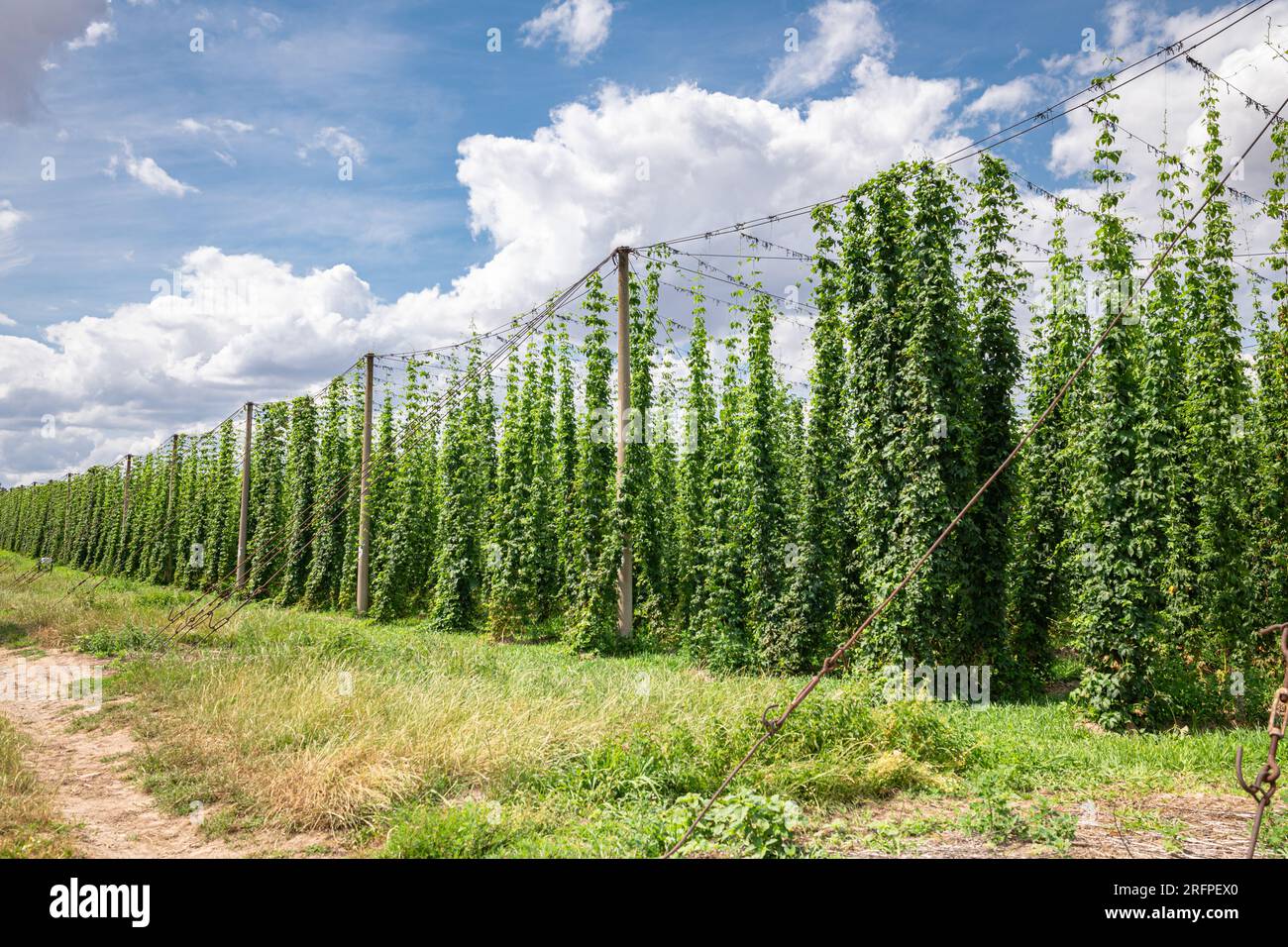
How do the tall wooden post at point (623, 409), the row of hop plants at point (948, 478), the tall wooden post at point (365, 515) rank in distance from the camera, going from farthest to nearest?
the tall wooden post at point (365, 515)
the tall wooden post at point (623, 409)
the row of hop plants at point (948, 478)

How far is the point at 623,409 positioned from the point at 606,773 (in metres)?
8.95

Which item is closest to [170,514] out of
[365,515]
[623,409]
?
[365,515]

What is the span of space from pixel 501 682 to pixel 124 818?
431 cm

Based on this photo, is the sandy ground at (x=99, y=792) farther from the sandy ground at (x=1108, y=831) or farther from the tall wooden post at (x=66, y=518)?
the tall wooden post at (x=66, y=518)

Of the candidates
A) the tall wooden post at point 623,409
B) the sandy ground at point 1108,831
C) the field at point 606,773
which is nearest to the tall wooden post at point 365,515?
the tall wooden post at point 623,409

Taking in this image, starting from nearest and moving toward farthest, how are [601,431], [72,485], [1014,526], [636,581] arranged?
[1014,526]
[601,431]
[636,581]
[72,485]

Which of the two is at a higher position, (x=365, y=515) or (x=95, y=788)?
(x=365, y=515)

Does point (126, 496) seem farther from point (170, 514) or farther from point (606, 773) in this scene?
point (606, 773)

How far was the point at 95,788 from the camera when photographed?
22.5 feet

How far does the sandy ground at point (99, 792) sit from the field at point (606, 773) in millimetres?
61

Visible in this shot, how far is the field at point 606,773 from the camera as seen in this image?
5230mm
